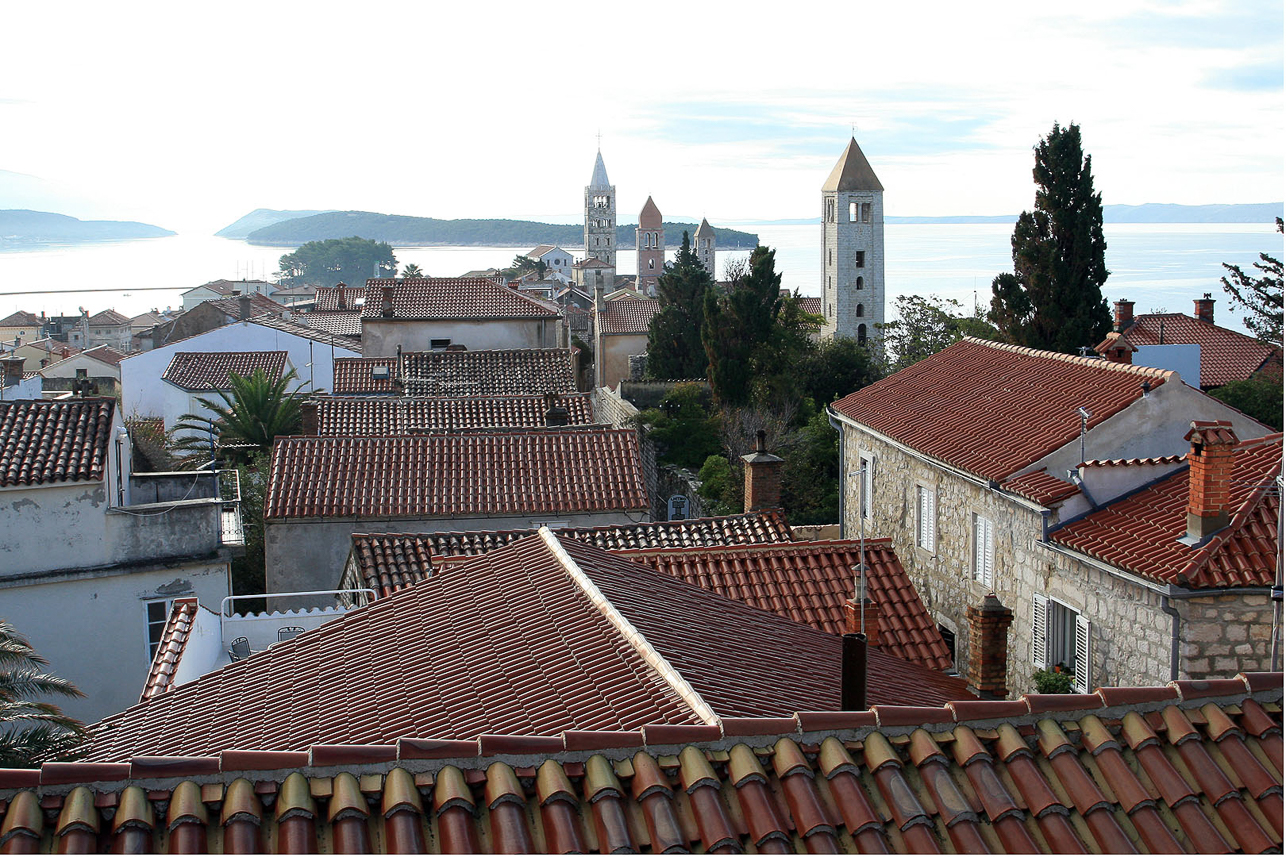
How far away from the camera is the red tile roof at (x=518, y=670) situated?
6.77m

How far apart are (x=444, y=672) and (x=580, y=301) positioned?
297 ft

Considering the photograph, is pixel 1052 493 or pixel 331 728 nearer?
pixel 331 728

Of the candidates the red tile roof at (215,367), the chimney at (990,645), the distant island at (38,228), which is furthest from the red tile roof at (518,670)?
the distant island at (38,228)

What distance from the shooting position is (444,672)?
26.7 ft

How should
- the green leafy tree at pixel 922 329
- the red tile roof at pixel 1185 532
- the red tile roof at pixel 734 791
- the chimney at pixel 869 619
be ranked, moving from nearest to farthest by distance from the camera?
the red tile roof at pixel 734 791, the red tile roof at pixel 1185 532, the chimney at pixel 869 619, the green leafy tree at pixel 922 329

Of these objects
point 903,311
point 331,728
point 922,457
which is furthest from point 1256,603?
point 903,311

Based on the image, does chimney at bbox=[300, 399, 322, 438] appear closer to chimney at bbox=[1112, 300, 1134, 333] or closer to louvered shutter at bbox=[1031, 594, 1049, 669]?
louvered shutter at bbox=[1031, 594, 1049, 669]

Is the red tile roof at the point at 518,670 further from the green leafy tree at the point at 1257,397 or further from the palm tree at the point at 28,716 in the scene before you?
the green leafy tree at the point at 1257,397

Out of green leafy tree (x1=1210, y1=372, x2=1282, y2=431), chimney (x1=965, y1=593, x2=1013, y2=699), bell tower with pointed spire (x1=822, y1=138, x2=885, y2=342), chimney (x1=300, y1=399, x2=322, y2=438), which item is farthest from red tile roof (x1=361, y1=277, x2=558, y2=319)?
bell tower with pointed spire (x1=822, y1=138, x2=885, y2=342)

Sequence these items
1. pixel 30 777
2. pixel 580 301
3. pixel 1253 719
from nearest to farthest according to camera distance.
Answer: pixel 30 777 < pixel 1253 719 < pixel 580 301

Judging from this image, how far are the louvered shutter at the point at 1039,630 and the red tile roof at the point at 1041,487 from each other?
4.06ft

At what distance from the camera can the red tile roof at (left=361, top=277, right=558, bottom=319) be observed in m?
43.1

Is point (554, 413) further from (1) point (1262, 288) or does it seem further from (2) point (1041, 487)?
(1) point (1262, 288)

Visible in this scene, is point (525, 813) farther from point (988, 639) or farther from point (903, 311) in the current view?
point (903, 311)
